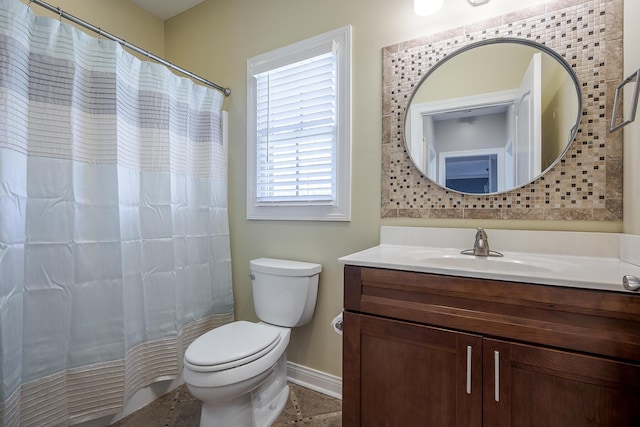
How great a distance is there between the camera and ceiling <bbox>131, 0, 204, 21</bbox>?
2.24 meters

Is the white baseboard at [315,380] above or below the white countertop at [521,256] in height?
below

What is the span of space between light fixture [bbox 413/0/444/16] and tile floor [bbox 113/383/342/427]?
2.05 m

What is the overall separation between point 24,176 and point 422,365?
1.64 m

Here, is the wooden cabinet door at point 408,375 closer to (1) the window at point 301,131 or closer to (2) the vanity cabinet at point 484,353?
(2) the vanity cabinet at point 484,353

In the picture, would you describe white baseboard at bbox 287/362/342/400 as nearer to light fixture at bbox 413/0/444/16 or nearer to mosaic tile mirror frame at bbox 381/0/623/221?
mosaic tile mirror frame at bbox 381/0/623/221

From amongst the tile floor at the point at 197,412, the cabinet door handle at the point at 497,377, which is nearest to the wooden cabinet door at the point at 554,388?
the cabinet door handle at the point at 497,377

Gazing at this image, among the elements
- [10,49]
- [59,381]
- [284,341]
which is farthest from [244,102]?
[59,381]

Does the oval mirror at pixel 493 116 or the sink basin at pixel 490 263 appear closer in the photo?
the sink basin at pixel 490 263

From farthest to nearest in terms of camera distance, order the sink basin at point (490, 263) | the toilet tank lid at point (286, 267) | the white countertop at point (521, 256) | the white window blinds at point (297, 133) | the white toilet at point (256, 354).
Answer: the white window blinds at point (297, 133), the toilet tank lid at point (286, 267), the white toilet at point (256, 354), the sink basin at point (490, 263), the white countertop at point (521, 256)

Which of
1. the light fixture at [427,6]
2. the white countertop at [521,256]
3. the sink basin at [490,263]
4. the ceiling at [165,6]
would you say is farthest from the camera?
the ceiling at [165,6]

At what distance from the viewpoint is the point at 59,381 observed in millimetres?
1256

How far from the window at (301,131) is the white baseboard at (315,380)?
92cm

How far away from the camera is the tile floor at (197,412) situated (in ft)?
4.81

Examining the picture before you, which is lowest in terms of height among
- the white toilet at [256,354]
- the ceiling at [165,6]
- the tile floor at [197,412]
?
the tile floor at [197,412]
